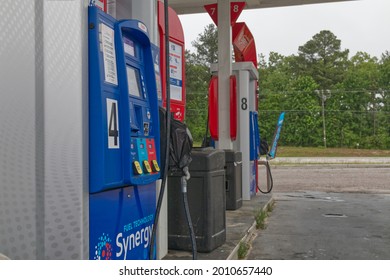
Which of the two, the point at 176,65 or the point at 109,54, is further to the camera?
the point at 176,65

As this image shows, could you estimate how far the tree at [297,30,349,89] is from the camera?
51.7 m

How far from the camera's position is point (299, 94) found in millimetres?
46312

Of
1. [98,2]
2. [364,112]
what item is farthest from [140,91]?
[364,112]

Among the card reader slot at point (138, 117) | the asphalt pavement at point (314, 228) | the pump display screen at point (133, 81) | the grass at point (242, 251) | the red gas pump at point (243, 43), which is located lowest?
the asphalt pavement at point (314, 228)

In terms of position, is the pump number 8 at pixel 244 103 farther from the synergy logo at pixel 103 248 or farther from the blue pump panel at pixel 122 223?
the synergy logo at pixel 103 248

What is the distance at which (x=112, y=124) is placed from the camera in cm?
270

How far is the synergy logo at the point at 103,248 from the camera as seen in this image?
2643 millimetres

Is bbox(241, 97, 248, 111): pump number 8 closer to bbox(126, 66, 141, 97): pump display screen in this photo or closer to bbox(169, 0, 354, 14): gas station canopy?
bbox(169, 0, 354, 14): gas station canopy

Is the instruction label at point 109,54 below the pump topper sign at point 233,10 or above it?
below

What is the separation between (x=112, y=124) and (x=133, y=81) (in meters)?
0.44

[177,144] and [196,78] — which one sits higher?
[196,78]

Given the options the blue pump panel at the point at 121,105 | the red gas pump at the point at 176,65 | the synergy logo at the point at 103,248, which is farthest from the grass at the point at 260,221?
the synergy logo at the point at 103,248

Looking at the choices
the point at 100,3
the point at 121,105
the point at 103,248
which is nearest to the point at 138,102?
the point at 121,105

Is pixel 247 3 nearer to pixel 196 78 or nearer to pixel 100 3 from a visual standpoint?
pixel 100 3
